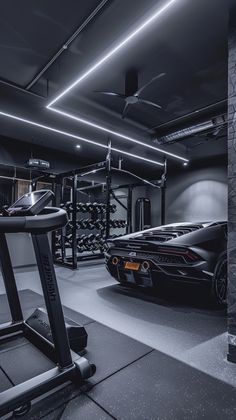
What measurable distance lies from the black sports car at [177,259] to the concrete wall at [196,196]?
589cm

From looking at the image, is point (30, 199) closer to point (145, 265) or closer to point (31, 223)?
point (31, 223)

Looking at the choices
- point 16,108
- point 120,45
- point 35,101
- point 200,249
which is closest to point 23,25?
point 120,45

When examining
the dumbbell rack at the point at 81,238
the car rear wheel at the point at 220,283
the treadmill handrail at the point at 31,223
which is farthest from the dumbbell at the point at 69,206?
the treadmill handrail at the point at 31,223

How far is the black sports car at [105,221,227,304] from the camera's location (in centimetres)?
279

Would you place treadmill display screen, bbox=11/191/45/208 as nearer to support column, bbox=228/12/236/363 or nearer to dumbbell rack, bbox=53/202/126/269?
support column, bbox=228/12/236/363

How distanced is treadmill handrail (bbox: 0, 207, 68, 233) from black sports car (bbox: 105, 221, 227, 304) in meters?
1.73

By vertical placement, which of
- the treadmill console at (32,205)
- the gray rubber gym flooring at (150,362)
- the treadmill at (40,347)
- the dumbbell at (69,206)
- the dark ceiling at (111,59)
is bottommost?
the gray rubber gym flooring at (150,362)

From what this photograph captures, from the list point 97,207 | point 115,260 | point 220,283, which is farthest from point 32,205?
point 97,207

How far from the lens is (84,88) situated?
14.9 feet

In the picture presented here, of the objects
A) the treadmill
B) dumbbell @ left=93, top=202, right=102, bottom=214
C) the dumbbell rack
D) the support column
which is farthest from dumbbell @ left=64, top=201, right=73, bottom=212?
the support column

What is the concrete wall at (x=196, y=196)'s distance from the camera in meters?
8.88

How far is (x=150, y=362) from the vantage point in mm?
1811

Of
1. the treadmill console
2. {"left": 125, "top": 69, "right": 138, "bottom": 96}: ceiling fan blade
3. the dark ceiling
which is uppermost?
the dark ceiling

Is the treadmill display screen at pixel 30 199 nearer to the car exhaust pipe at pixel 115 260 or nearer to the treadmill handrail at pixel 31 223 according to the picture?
the treadmill handrail at pixel 31 223
